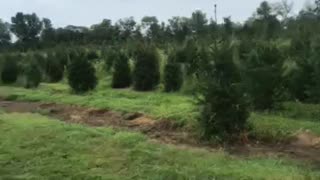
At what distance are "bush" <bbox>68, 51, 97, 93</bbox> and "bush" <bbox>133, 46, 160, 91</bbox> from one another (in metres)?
2.45

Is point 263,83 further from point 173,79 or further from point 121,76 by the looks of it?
point 121,76

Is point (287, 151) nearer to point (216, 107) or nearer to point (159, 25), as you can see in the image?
point (216, 107)

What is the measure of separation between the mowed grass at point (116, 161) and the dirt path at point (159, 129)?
0.87 metres

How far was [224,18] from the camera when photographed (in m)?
56.2

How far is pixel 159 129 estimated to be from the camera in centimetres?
1823

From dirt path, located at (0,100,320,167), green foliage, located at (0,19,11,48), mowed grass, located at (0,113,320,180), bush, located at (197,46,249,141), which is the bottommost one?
dirt path, located at (0,100,320,167)

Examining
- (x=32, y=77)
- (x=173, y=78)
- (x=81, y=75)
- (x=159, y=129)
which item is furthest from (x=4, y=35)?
(x=159, y=129)

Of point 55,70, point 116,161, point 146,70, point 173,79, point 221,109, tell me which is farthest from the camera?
point 55,70

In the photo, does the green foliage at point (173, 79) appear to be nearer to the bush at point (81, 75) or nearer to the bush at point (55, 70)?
the bush at point (81, 75)

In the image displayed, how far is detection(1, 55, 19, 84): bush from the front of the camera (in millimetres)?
44000

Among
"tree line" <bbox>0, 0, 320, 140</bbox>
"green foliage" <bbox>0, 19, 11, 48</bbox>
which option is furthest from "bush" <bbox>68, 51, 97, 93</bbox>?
"green foliage" <bbox>0, 19, 11, 48</bbox>

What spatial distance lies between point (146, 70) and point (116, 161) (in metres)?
18.6

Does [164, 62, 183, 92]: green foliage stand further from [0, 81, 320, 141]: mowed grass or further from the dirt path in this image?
the dirt path

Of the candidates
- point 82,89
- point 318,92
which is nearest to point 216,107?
point 318,92
